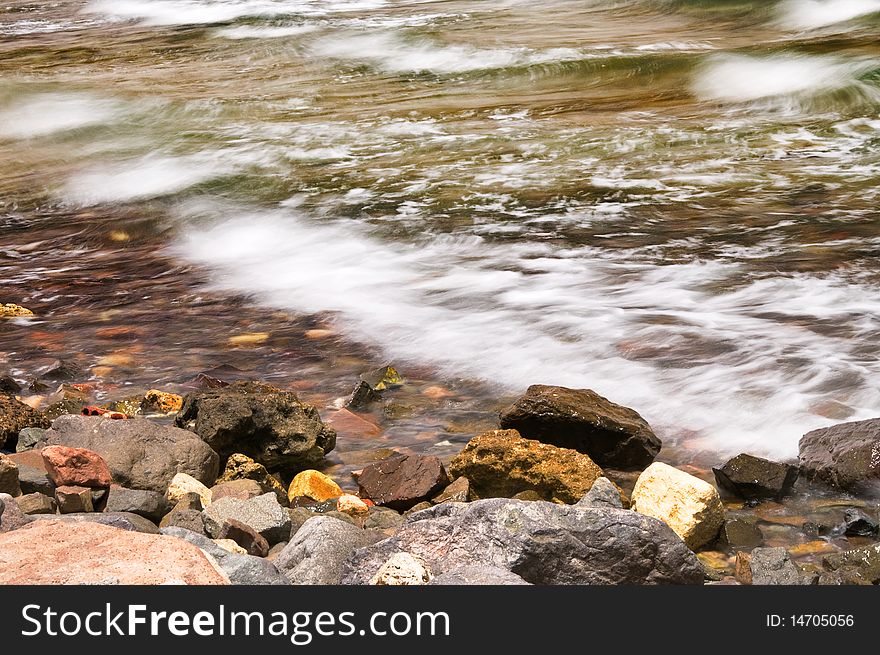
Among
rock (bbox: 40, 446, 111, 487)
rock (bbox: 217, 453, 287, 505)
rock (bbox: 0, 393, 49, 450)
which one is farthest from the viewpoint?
rock (bbox: 0, 393, 49, 450)

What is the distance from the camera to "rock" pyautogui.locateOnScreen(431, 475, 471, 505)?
13.0ft

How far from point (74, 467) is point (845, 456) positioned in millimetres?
2654

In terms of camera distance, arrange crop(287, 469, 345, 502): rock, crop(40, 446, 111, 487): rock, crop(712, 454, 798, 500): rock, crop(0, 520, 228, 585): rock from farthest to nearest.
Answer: crop(287, 469, 345, 502): rock
crop(712, 454, 798, 500): rock
crop(40, 446, 111, 487): rock
crop(0, 520, 228, 585): rock

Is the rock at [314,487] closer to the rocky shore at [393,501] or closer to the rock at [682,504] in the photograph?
the rocky shore at [393,501]

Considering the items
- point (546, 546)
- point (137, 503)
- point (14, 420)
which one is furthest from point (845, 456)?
point (14, 420)

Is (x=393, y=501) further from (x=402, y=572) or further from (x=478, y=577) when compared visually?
(x=478, y=577)

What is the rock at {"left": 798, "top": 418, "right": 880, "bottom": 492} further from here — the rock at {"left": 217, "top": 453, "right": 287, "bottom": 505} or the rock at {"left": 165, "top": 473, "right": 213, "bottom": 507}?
the rock at {"left": 165, "top": 473, "right": 213, "bottom": 507}

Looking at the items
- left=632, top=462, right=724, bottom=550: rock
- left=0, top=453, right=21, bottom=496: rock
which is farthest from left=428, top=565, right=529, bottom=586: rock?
left=0, top=453, right=21, bottom=496: rock

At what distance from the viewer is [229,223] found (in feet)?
29.1

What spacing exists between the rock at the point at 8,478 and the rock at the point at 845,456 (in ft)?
8.90

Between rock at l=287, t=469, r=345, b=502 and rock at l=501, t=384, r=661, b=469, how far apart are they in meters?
0.78

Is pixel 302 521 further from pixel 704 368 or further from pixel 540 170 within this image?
pixel 540 170

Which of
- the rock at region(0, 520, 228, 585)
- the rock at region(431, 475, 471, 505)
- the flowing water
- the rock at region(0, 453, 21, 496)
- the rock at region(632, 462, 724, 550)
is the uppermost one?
the rock at region(0, 520, 228, 585)

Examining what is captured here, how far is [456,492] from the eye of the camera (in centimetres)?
398
